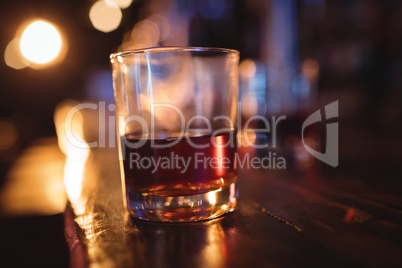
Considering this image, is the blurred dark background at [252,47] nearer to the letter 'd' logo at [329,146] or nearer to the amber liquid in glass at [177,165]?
the letter 'd' logo at [329,146]

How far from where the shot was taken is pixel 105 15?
19.1 ft

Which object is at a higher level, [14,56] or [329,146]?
[14,56]

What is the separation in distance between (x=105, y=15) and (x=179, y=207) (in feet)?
19.5

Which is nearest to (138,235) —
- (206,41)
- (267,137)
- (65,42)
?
(267,137)

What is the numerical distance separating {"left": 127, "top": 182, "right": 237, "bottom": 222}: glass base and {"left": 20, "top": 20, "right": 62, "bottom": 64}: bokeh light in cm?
458

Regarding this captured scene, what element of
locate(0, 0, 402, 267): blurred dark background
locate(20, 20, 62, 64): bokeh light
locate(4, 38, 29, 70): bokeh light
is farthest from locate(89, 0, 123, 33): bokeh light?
locate(4, 38, 29, 70): bokeh light

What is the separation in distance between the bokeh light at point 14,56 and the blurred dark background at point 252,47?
0.41ft

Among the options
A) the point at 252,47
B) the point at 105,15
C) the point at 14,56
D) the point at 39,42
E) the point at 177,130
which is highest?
the point at 105,15

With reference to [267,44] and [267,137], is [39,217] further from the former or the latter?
[267,44]

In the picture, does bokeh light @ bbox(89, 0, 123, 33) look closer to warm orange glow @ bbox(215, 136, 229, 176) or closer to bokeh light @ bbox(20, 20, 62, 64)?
bokeh light @ bbox(20, 20, 62, 64)

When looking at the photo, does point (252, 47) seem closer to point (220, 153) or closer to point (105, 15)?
point (105, 15)

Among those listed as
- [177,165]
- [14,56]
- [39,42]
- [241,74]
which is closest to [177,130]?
[177,165]

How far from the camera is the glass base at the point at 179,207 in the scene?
52 centimetres

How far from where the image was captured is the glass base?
518 mm
